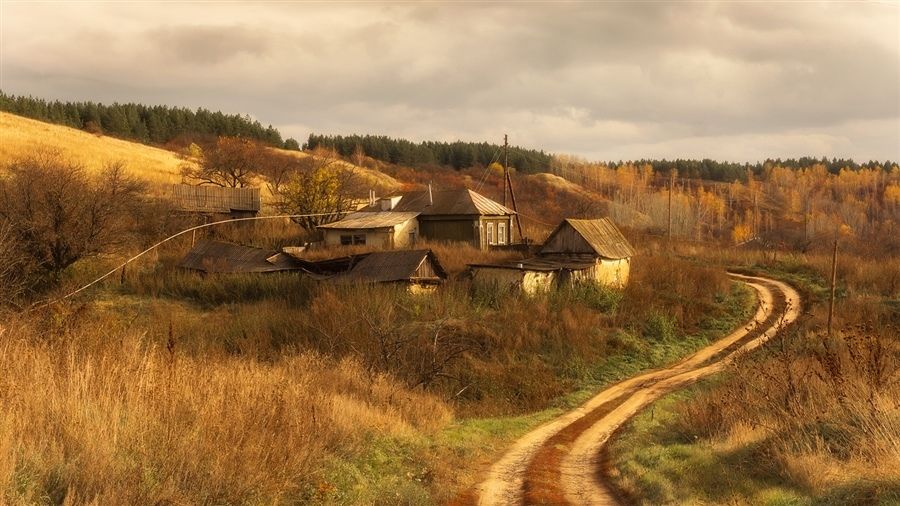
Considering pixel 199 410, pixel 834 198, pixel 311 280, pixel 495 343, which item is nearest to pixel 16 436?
pixel 199 410

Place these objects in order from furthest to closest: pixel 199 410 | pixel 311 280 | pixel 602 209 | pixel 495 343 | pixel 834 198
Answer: pixel 834 198 < pixel 602 209 < pixel 311 280 < pixel 495 343 < pixel 199 410

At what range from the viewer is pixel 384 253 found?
127ft

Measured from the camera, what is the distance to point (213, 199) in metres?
55.3

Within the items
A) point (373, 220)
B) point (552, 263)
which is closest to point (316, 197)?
point (373, 220)

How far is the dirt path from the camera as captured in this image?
11312 millimetres

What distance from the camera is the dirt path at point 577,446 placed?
11312mm

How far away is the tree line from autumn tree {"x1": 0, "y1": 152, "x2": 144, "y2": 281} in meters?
102

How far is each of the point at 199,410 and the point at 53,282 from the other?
35.7 meters

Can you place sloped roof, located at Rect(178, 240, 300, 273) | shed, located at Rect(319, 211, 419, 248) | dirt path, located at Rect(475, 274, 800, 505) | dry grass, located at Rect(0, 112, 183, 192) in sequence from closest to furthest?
dirt path, located at Rect(475, 274, 800, 505), sloped roof, located at Rect(178, 240, 300, 273), shed, located at Rect(319, 211, 419, 248), dry grass, located at Rect(0, 112, 183, 192)

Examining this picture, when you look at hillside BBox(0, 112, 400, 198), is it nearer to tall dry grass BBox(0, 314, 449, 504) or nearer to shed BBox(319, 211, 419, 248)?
shed BBox(319, 211, 419, 248)

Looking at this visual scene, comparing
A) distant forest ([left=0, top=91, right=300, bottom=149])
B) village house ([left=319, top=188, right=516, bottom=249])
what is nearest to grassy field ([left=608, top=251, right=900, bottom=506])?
village house ([left=319, top=188, right=516, bottom=249])

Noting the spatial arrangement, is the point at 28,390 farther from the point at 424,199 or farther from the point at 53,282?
the point at 424,199

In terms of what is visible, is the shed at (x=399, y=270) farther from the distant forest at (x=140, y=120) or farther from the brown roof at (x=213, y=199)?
the distant forest at (x=140, y=120)

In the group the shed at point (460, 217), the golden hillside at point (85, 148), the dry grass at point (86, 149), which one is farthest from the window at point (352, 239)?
the golden hillside at point (85, 148)
